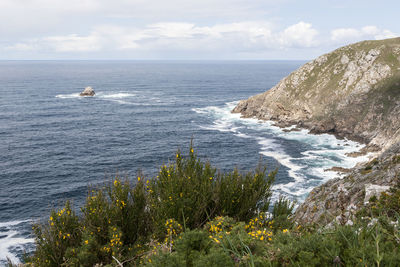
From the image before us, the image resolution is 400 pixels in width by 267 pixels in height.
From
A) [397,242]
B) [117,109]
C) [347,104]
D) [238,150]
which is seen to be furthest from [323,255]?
[117,109]

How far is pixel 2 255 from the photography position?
106ft

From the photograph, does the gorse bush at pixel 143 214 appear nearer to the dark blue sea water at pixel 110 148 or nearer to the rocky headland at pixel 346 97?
the dark blue sea water at pixel 110 148

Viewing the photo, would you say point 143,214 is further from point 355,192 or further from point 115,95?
point 115,95

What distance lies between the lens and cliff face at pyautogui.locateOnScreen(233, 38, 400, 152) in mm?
74312

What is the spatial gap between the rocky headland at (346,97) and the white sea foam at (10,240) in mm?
65413

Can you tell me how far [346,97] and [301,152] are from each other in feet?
104

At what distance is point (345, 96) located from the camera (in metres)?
84.8

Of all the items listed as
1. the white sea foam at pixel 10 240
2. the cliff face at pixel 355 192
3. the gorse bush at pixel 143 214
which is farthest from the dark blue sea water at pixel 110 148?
the cliff face at pixel 355 192

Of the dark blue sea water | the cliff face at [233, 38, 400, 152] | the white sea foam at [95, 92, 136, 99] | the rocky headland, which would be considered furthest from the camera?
the white sea foam at [95, 92, 136, 99]

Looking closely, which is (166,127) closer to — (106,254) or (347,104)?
(347,104)

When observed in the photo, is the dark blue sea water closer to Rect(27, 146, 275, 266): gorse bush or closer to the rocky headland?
the rocky headland

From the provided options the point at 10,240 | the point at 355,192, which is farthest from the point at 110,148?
the point at 355,192

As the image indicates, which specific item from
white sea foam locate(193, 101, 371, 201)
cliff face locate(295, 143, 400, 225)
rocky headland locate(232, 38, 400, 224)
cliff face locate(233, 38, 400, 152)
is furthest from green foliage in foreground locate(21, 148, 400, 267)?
cliff face locate(233, 38, 400, 152)

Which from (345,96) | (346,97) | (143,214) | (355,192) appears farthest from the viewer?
(345,96)
